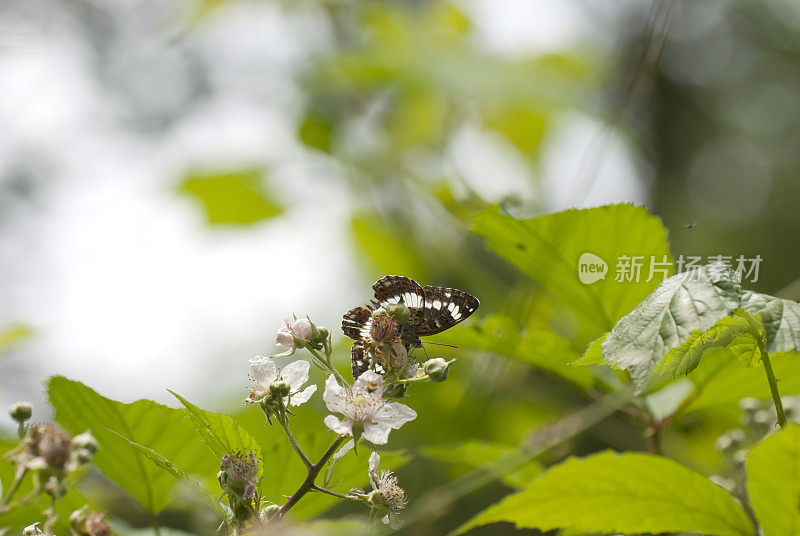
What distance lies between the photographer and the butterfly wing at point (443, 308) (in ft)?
2.10

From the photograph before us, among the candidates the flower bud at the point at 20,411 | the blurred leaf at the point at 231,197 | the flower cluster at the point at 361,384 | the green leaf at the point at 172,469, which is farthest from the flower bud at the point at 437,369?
the blurred leaf at the point at 231,197

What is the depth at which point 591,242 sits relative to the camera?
2.76 feet

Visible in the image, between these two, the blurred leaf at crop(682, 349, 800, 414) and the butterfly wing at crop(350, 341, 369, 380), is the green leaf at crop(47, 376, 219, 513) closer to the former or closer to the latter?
the butterfly wing at crop(350, 341, 369, 380)

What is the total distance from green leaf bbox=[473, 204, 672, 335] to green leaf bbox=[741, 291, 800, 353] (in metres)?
0.23

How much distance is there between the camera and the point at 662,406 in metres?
Answer: 0.97

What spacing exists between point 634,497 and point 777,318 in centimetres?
20

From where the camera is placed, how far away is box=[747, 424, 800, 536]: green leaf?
522 mm

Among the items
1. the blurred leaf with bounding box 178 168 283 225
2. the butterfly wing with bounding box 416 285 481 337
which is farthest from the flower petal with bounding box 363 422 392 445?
the blurred leaf with bounding box 178 168 283 225

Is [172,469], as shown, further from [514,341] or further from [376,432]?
[514,341]

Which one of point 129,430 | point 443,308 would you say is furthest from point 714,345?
point 129,430

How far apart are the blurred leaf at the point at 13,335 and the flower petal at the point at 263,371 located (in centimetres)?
76

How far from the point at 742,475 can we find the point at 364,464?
0.66m

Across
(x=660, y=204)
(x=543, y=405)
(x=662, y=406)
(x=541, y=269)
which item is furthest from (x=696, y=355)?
(x=660, y=204)

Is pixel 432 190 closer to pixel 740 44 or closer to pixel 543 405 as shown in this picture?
pixel 543 405
